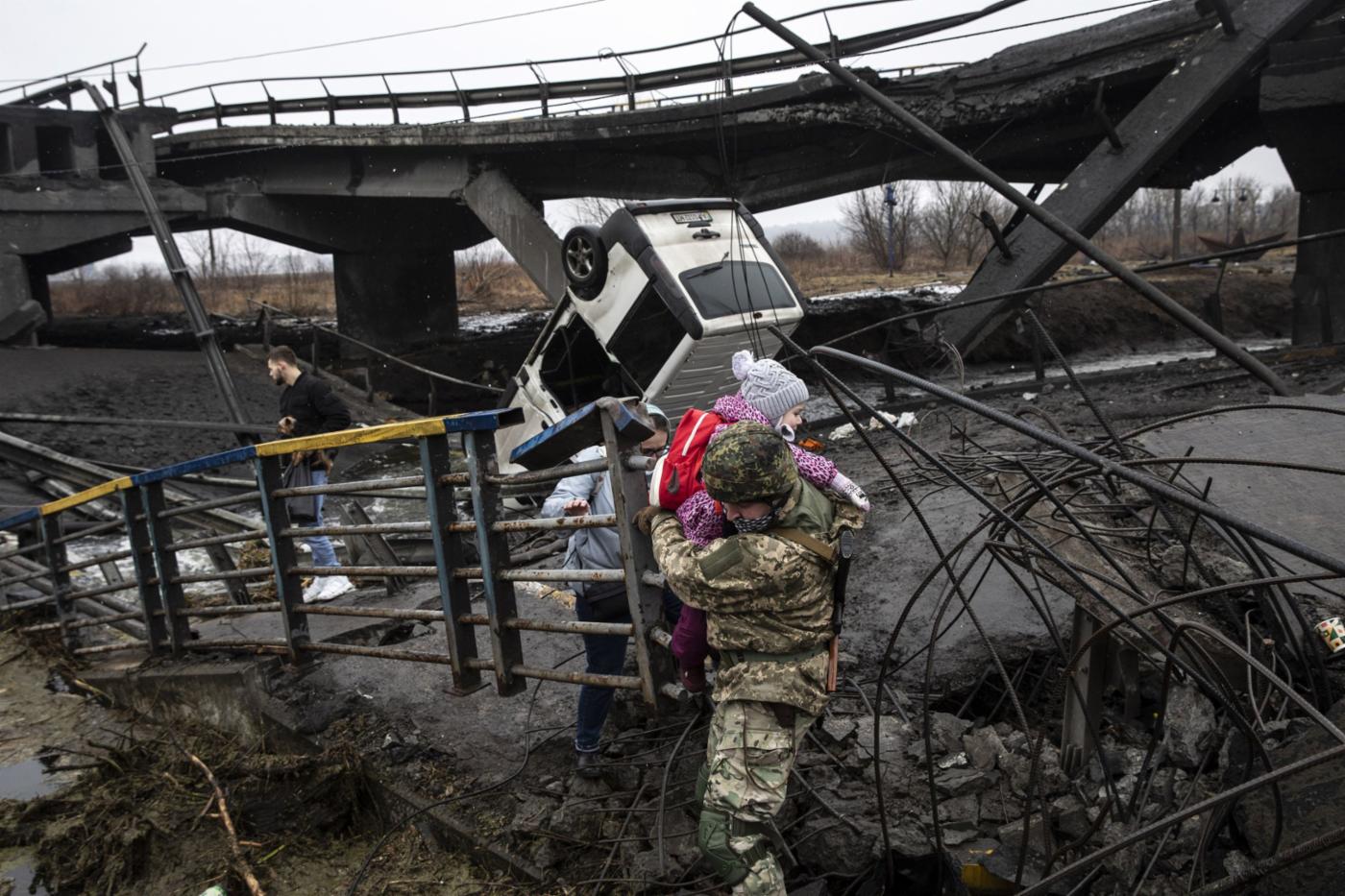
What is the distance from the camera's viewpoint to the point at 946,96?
14969mm

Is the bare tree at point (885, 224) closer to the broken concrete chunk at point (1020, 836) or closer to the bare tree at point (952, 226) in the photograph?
the bare tree at point (952, 226)

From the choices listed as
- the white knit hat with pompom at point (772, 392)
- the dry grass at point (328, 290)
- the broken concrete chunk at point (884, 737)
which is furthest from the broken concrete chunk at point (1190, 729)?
the dry grass at point (328, 290)

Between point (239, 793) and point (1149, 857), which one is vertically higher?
point (1149, 857)

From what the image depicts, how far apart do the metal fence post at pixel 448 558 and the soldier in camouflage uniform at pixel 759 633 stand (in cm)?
139

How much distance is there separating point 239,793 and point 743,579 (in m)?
3.15

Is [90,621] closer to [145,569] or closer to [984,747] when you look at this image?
[145,569]

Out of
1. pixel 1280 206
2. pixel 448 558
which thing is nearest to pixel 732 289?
pixel 448 558

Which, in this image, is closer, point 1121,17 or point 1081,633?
point 1081,633

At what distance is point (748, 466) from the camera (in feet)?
9.07

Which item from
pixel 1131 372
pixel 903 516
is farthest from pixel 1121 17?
pixel 903 516

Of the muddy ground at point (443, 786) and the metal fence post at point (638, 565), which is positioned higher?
the metal fence post at point (638, 565)

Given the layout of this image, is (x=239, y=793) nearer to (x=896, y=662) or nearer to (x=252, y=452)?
(x=252, y=452)

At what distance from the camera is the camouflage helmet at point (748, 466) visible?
2.77 m

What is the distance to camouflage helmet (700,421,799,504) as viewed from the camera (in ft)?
9.07
